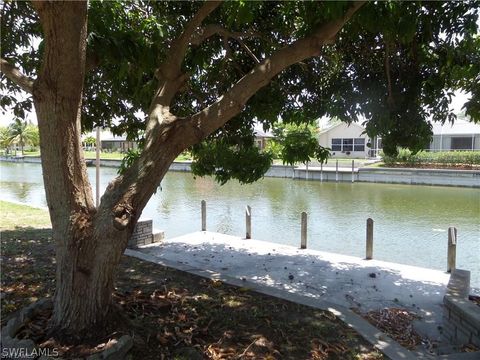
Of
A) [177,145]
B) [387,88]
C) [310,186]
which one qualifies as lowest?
[310,186]

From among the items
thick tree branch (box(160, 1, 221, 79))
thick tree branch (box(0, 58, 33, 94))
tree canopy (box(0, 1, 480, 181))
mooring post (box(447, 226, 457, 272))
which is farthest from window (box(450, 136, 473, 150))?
thick tree branch (box(0, 58, 33, 94))

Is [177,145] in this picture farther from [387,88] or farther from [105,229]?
[387,88]

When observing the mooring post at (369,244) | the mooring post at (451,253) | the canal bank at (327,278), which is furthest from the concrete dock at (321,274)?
the mooring post at (451,253)

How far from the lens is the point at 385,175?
2919cm

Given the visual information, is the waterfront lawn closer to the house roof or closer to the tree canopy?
the tree canopy

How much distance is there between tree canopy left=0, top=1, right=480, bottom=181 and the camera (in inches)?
181

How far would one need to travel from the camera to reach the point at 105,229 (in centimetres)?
336

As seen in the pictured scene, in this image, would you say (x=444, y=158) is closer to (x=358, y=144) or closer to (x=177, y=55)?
(x=358, y=144)

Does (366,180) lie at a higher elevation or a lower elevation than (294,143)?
lower

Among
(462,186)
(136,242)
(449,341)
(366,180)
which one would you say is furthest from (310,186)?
(449,341)

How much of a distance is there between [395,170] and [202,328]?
89.6ft

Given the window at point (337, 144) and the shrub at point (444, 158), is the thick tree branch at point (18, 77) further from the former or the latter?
the window at point (337, 144)

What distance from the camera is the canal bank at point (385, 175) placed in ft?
86.5

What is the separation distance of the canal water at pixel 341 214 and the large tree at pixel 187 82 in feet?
6.25
